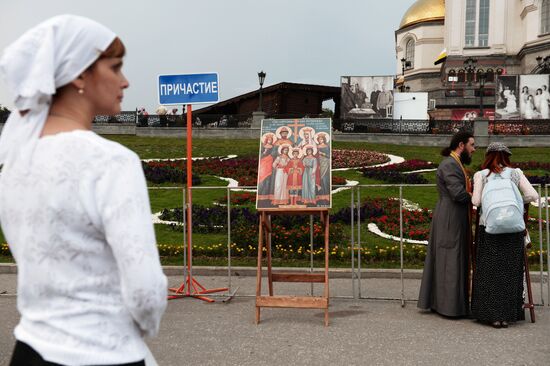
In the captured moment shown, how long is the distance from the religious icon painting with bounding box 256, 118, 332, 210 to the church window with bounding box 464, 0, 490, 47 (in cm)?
5478

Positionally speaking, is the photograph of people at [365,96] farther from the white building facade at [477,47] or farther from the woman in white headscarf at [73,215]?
the woman in white headscarf at [73,215]

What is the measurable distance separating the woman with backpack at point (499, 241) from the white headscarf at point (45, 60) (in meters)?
5.80

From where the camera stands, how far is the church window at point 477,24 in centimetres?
5866

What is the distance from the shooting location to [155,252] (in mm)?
1866

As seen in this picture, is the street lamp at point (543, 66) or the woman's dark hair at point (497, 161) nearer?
the woman's dark hair at point (497, 161)

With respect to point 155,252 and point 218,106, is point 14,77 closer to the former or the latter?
point 155,252

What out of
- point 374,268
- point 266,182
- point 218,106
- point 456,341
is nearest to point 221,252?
point 374,268

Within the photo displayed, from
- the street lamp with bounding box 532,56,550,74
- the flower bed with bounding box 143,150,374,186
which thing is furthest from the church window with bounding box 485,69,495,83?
the flower bed with bounding box 143,150,374,186

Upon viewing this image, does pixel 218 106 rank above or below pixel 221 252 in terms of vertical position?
above

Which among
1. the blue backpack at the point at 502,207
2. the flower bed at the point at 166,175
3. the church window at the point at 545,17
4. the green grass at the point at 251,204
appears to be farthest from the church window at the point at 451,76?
the blue backpack at the point at 502,207

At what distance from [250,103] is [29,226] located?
4091 centimetres

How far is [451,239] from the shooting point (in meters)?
7.60

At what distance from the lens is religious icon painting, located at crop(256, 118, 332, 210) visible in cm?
782

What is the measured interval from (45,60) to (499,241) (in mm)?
6189
